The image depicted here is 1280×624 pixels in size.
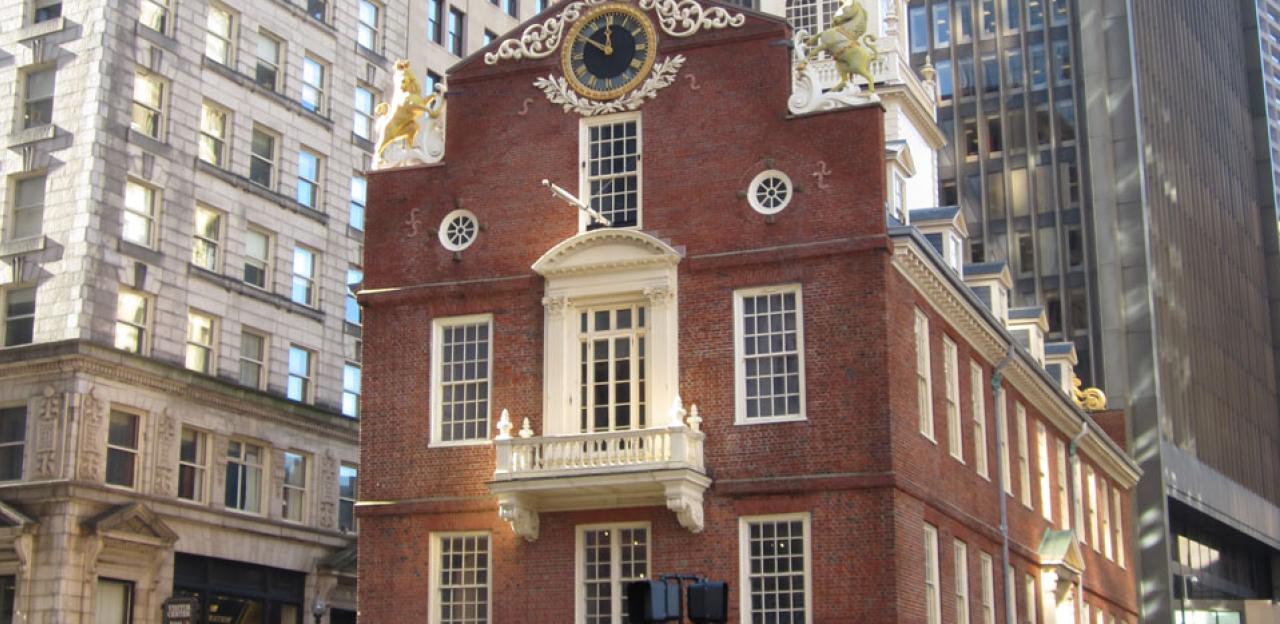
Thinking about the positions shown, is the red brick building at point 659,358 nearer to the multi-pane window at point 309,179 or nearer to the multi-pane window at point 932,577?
the multi-pane window at point 932,577

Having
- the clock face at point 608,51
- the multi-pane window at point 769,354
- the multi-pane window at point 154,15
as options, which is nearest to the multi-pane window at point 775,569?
the multi-pane window at point 769,354

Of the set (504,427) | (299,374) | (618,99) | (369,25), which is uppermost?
(369,25)

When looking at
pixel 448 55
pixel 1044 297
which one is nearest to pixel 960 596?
pixel 448 55

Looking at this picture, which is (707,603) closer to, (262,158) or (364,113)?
(262,158)

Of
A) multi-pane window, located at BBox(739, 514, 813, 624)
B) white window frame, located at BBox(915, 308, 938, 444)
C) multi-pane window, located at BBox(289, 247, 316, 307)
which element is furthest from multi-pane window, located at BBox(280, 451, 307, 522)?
white window frame, located at BBox(915, 308, 938, 444)

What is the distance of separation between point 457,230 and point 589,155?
3252 millimetres

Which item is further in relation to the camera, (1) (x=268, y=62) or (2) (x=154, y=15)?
(1) (x=268, y=62)

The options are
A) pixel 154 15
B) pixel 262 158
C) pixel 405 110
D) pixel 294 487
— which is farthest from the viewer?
pixel 262 158

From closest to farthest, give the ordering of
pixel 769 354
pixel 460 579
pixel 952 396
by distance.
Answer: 1. pixel 769 354
2. pixel 460 579
3. pixel 952 396

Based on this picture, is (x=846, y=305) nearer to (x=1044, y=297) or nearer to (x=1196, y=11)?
(x=1044, y=297)

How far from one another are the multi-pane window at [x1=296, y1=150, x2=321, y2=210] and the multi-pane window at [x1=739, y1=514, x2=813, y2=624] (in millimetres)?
27882

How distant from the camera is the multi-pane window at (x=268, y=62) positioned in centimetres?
5525

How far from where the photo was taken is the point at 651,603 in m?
18.7

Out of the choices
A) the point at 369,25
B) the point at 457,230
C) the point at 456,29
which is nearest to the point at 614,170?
the point at 457,230
